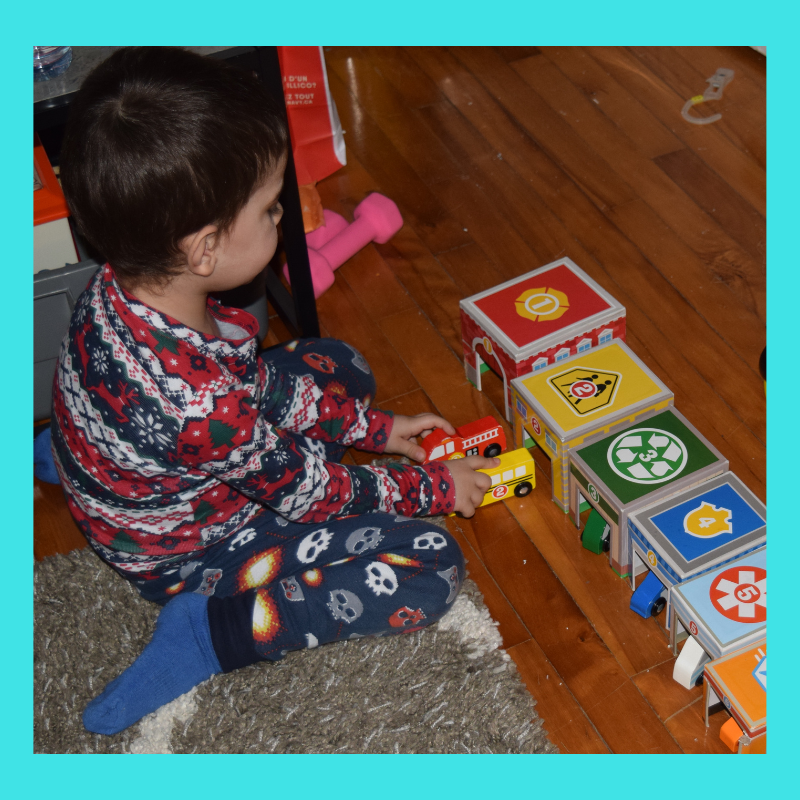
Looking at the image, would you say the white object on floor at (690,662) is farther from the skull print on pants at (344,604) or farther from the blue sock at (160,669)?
the blue sock at (160,669)

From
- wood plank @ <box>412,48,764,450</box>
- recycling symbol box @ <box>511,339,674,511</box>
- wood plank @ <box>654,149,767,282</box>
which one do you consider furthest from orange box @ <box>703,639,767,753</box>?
wood plank @ <box>654,149,767,282</box>

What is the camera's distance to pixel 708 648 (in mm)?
1080

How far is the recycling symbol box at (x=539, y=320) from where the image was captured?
1.34m

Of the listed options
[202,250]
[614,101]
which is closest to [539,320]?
[202,250]

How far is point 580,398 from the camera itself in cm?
128

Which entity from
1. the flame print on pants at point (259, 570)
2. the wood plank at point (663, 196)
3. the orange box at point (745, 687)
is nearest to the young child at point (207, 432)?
the flame print on pants at point (259, 570)

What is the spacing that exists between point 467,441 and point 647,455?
264mm

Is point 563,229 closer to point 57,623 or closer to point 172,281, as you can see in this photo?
point 172,281

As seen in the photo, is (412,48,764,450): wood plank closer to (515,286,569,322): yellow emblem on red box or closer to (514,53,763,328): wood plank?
(514,53,763,328): wood plank

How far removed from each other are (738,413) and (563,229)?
1.62ft

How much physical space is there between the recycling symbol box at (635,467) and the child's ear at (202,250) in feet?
1.76

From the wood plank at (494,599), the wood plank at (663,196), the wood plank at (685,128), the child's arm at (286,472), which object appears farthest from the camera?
the wood plank at (685,128)

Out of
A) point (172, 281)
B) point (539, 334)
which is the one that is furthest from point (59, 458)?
point (539, 334)

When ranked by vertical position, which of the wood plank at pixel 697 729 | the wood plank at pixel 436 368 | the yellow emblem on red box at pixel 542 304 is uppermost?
the yellow emblem on red box at pixel 542 304
